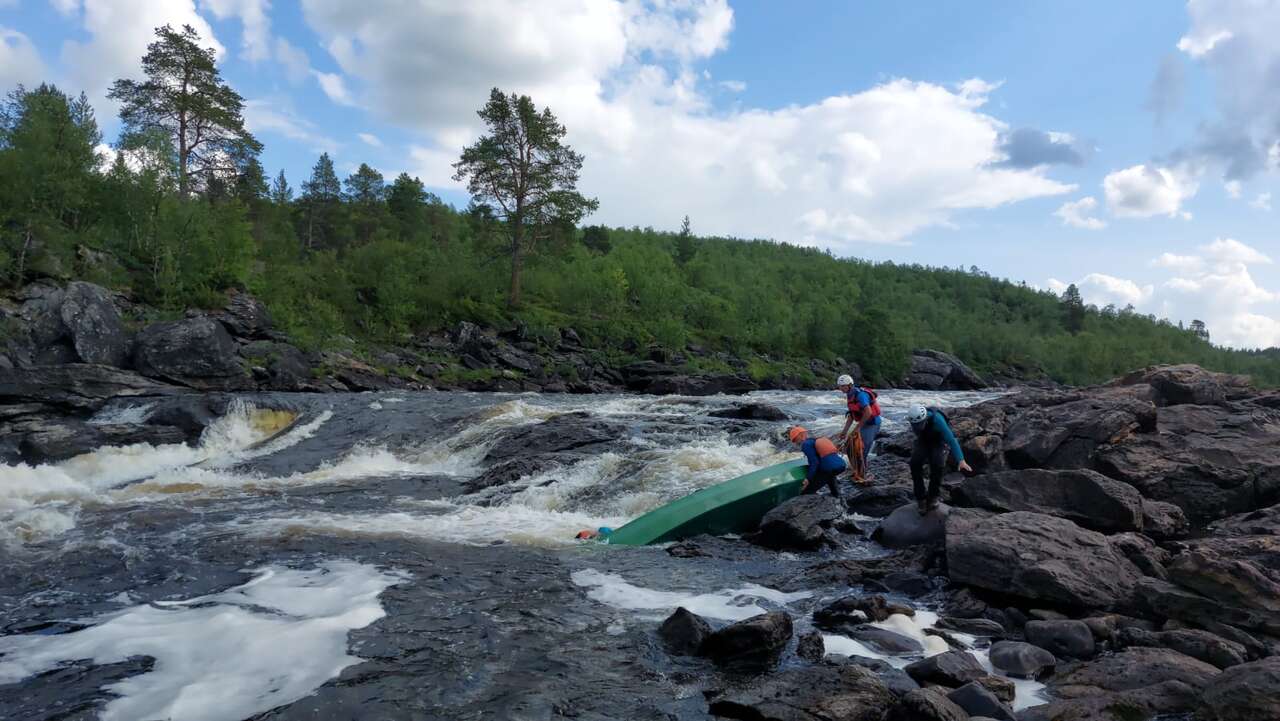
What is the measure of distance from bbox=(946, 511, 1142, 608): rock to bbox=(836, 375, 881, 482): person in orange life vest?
185 inches

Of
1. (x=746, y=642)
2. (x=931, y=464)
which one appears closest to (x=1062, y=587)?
(x=931, y=464)

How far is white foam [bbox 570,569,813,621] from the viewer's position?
7.50 m

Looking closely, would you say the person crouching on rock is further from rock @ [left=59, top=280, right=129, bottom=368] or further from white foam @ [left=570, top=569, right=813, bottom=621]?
rock @ [left=59, top=280, right=129, bottom=368]

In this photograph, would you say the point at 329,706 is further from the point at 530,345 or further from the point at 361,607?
the point at 530,345

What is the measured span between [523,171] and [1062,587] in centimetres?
4257

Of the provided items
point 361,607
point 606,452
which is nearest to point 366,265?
point 606,452

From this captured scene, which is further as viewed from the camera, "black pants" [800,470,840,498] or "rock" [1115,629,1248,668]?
"black pants" [800,470,840,498]

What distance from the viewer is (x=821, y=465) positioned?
11.8 meters

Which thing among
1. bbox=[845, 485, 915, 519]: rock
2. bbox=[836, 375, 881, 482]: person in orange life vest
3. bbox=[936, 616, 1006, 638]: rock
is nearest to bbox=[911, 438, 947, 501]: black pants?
bbox=[845, 485, 915, 519]: rock

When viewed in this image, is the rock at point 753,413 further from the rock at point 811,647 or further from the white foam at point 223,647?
the rock at point 811,647

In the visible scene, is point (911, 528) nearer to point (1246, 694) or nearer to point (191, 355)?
point (1246, 694)

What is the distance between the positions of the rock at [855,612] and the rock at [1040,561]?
3.89 feet

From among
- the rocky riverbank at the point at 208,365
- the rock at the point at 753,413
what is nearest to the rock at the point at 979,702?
the rock at the point at 753,413

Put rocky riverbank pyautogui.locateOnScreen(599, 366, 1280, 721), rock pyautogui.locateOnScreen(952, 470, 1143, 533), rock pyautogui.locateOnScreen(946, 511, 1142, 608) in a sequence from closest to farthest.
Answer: rocky riverbank pyautogui.locateOnScreen(599, 366, 1280, 721) < rock pyautogui.locateOnScreen(946, 511, 1142, 608) < rock pyautogui.locateOnScreen(952, 470, 1143, 533)
